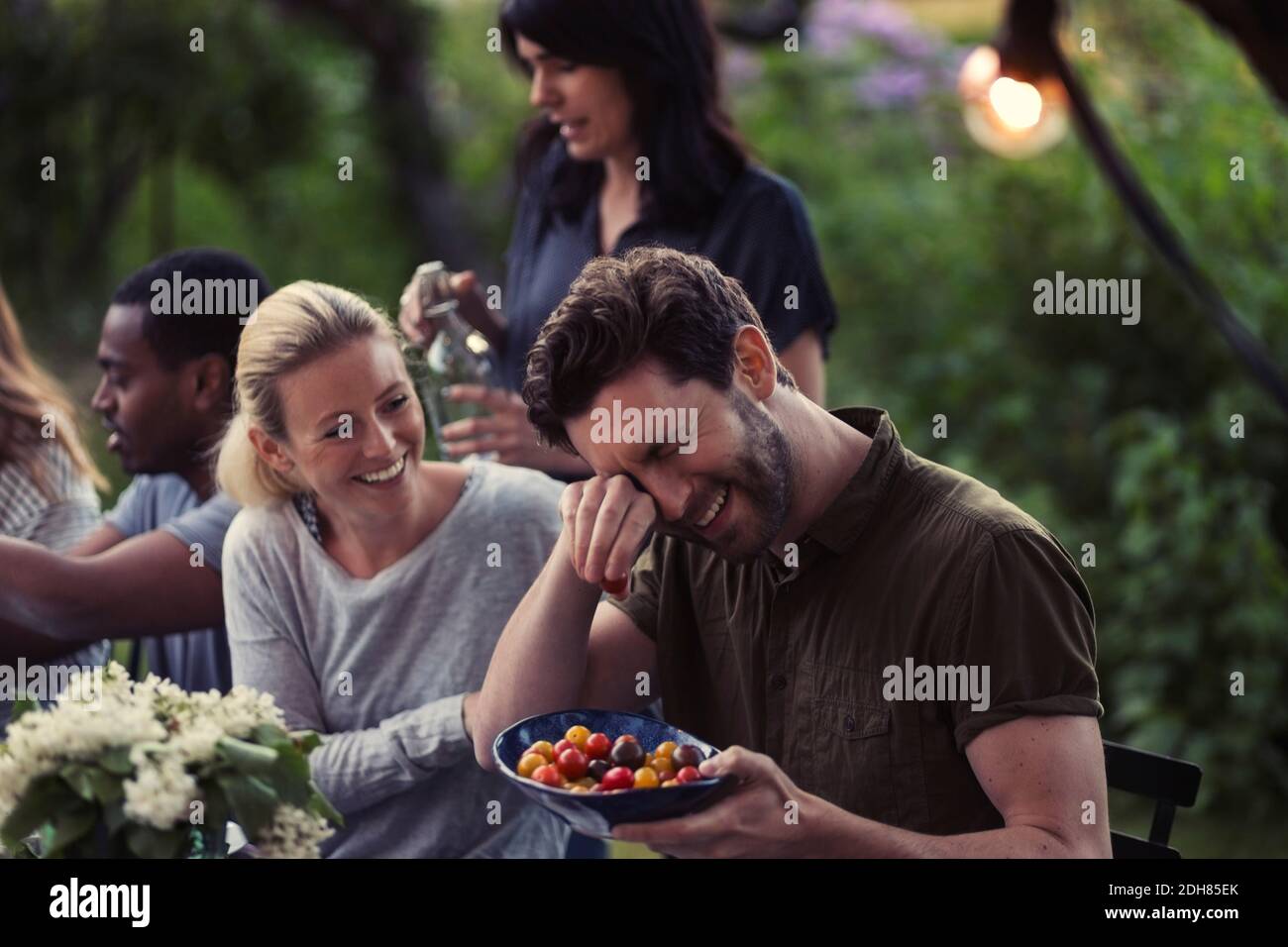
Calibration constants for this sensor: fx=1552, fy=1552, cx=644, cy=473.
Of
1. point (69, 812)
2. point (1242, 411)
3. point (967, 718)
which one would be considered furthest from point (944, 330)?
point (69, 812)

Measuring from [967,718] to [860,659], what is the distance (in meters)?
0.18

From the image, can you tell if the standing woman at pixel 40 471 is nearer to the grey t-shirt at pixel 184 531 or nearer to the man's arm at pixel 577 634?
the grey t-shirt at pixel 184 531

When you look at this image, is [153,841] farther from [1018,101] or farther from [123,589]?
[1018,101]

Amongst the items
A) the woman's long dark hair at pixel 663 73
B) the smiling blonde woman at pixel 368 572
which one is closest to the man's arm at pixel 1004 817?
the smiling blonde woman at pixel 368 572

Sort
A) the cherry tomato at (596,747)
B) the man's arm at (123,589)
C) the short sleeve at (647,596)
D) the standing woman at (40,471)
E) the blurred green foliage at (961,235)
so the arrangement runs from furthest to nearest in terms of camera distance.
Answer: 1. the blurred green foliage at (961,235)
2. the standing woman at (40,471)
3. the man's arm at (123,589)
4. the short sleeve at (647,596)
5. the cherry tomato at (596,747)

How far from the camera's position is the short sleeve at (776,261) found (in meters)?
2.67

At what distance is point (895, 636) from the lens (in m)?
1.87

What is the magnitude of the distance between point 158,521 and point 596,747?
1.34m

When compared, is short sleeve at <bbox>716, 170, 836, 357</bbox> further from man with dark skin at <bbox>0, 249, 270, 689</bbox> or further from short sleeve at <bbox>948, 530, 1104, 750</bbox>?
short sleeve at <bbox>948, 530, 1104, 750</bbox>

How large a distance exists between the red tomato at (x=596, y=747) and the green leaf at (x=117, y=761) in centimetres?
49

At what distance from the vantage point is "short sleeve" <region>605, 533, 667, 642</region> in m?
2.14

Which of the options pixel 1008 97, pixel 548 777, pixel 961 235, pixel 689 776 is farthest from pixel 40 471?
pixel 961 235

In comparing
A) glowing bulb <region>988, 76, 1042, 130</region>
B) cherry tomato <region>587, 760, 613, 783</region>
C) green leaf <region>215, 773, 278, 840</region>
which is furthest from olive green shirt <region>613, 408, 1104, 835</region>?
glowing bulb <region>988, 76, 1042, 130</region>

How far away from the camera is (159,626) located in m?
2.53
